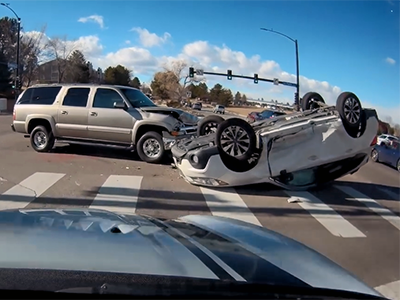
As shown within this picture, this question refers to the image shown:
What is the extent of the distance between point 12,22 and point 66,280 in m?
77.7

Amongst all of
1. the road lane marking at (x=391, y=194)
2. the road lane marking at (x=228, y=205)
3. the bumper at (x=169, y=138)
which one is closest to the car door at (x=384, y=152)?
the road lane marking at (x=391, y=194)

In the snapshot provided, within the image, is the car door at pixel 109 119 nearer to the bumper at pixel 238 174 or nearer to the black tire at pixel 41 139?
the black tire at pixel 41 139

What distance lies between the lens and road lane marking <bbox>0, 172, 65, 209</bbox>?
6998 millimetres

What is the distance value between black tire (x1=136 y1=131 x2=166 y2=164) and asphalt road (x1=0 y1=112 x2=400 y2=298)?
0.75ft

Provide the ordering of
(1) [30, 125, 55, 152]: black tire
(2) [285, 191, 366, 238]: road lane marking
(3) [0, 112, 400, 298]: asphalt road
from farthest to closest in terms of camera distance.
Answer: (1) [30, 125, 55, 152]: black tire < (2) [285, 191, 366, 238]: road lane marking < (3) [0, 112, 400, 298]: asphalt road

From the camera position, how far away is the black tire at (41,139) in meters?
12.2

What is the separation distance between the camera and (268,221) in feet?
22.4

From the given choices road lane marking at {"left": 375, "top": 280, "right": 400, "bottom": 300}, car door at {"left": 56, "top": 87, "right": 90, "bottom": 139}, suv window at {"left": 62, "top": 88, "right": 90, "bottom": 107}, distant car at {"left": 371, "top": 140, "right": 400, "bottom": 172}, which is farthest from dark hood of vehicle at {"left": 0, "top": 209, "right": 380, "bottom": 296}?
distant car at {"left": 371, "top": 140, "right": 400, "bottom": 172}

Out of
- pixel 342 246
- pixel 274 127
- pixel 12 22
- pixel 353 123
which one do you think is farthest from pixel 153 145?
pixel 12 22

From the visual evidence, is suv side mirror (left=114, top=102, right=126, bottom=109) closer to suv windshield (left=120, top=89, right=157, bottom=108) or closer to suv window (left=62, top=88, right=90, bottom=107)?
suv windshield (left=120, top=89, right=157, bottom=108)

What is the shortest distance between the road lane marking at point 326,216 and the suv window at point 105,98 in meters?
5.55

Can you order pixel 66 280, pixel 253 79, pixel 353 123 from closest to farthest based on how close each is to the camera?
1. pixel 66 280
2. pixel 353 123
3. pixel 253 79

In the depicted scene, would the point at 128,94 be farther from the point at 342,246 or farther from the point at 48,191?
the point at 342,246

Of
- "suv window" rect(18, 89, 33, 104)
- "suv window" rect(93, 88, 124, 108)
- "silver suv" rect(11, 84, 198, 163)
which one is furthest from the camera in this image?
"suv window" rect(18, 89, 33, 104)
